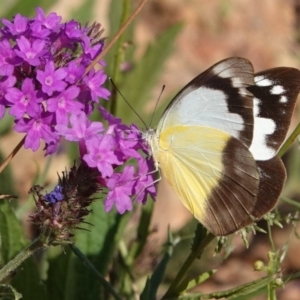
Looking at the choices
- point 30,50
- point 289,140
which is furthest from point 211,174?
point 30,50

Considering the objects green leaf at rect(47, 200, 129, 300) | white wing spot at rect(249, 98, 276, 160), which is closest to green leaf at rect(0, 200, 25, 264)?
green leaf at rect(47, 200, 129, 300)

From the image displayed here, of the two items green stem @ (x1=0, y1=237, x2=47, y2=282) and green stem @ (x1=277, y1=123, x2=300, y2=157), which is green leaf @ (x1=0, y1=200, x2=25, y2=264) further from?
green stem @ (x1=277, y1=123, x2=300, y2=157)

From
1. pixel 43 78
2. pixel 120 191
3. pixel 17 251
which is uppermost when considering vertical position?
pixel 43 78

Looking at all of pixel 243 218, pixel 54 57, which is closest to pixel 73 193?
pixel 54 57

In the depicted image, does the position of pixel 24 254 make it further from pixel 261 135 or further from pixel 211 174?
pixel 261 135

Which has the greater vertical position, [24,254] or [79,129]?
[79,129]

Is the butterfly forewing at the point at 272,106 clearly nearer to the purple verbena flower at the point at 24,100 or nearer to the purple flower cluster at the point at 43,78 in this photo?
the purple flower cluster at the point at 43,78

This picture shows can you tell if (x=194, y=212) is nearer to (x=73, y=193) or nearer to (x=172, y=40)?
(x=73, y=193)
